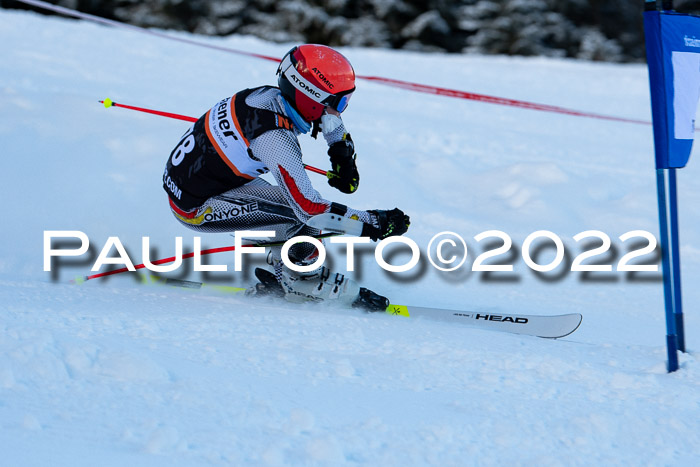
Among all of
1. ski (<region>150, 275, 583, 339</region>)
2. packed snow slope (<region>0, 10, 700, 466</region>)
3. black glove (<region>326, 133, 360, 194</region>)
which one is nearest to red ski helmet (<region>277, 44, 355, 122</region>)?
black glove (<region>326, 133, 360, 194</region>)

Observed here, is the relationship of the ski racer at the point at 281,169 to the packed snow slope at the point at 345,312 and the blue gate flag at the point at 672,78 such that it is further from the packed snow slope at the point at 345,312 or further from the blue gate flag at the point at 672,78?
the blue gate flag at the point at 672,78

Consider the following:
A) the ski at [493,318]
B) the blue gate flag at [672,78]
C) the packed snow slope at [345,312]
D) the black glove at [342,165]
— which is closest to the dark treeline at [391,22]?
the packed snow slope at [345,312]

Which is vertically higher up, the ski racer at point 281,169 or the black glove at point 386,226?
the ski racer at point 281,169

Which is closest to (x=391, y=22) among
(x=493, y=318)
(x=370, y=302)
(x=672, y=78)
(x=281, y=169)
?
(x=370, y=302)

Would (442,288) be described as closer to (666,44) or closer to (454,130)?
(666,44)

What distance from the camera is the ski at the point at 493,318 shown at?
362 cm

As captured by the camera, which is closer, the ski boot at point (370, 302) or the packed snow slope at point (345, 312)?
the packed snow slope at point (345, 312)

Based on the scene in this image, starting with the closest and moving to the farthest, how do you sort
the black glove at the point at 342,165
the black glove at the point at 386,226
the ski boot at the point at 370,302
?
1. the black glove at the point at 342,165
2. the black glove at the point at 386,226
3. the ski boot at the point at 370,302

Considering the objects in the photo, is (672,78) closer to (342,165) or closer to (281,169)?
(342,165)

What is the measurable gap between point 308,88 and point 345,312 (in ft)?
3.82

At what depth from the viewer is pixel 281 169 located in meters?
3.41

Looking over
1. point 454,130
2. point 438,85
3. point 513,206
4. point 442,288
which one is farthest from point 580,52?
point 442,288

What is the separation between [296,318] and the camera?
3.31m

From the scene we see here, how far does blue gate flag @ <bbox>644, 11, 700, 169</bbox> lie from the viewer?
2809 mm
